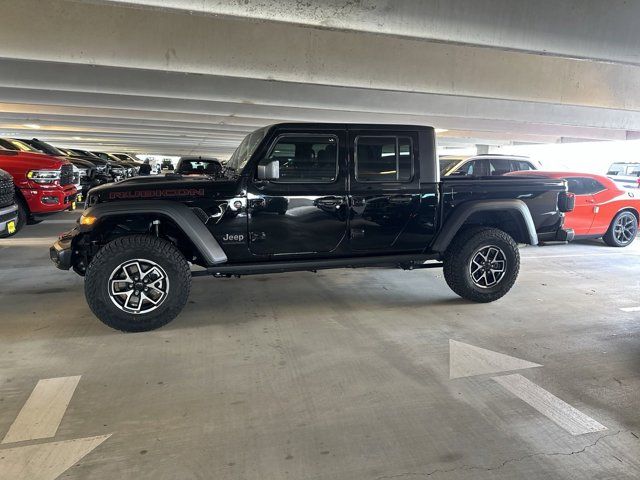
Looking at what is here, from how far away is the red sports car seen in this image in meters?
8.83

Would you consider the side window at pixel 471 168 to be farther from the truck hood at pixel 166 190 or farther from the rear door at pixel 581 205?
the truck hood at pixel 166 190

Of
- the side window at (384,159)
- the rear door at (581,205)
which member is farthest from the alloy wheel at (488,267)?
the rear door at (581,205)

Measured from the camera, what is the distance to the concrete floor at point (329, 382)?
263cm

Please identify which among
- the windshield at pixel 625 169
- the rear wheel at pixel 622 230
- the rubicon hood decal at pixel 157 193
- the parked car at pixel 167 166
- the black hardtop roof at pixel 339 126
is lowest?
the rear wheel at pixel 622 230

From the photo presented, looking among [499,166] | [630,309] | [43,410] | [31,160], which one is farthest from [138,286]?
[499,166]

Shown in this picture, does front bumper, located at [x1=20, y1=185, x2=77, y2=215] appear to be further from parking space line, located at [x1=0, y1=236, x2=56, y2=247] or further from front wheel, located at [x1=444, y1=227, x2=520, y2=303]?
front wheel, located at [x1=444, y1=227, x2=520, y2=303]

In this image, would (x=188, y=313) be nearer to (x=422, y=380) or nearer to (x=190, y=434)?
(x=190, y=434)

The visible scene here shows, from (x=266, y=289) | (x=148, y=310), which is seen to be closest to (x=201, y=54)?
(x=266, y=289)

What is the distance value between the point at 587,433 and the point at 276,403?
2.04 m

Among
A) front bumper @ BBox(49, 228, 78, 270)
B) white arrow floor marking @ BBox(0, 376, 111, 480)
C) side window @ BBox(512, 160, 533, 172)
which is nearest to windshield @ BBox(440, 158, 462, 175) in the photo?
side window @ BBox(512, 160, 533, 172)

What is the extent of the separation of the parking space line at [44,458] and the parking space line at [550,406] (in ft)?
9.43

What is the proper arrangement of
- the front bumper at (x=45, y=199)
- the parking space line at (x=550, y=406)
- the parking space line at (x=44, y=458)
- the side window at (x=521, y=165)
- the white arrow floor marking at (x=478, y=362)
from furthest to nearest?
the side window at (x=521, y=165), the front bumper at (x=45, y=199), the white arrow floor marking at (x=478, y=362), the parking space line at (x=550, y=406), the parking space line at (x=44, y=458)

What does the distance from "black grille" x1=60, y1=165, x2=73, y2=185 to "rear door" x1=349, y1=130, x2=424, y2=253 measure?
7102 mm

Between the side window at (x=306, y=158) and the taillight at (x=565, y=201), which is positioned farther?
the taillight at (x=565, y=201)
